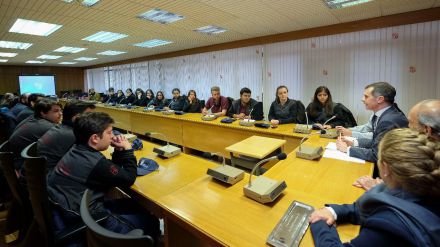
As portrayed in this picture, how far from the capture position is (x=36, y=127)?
2.46m

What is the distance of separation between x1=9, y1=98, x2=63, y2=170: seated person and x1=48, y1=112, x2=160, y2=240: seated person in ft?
4.11

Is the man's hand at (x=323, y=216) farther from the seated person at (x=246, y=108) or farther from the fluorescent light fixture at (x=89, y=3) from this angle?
the fluorescent light fixture at (x=89, y=3)

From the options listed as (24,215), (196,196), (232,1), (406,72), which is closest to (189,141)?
(232,1)

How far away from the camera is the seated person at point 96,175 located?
1402mm

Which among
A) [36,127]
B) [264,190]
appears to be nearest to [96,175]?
[264,190]

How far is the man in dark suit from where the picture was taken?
6.25 feet

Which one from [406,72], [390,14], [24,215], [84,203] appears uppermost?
[390,14]

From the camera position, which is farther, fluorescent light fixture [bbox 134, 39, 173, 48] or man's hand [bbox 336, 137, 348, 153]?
fluorescent light fixture [bbox 134, 39, 173, 48]

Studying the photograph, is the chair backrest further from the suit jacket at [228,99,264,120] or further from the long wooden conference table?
the suit jacket at [228,99,264,120]

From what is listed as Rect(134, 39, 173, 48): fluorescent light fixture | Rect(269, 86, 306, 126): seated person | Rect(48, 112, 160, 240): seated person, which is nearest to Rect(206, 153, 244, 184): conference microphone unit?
Rect(48, 112, 160, 240): seated person

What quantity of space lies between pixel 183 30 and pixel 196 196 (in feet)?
13.1

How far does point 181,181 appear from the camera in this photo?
1.68m

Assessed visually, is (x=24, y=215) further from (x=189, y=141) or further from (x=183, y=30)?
(x=183, y=30)

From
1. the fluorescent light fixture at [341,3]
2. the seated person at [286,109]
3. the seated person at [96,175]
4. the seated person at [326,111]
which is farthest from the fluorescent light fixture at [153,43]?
the seated person at [96,175]
